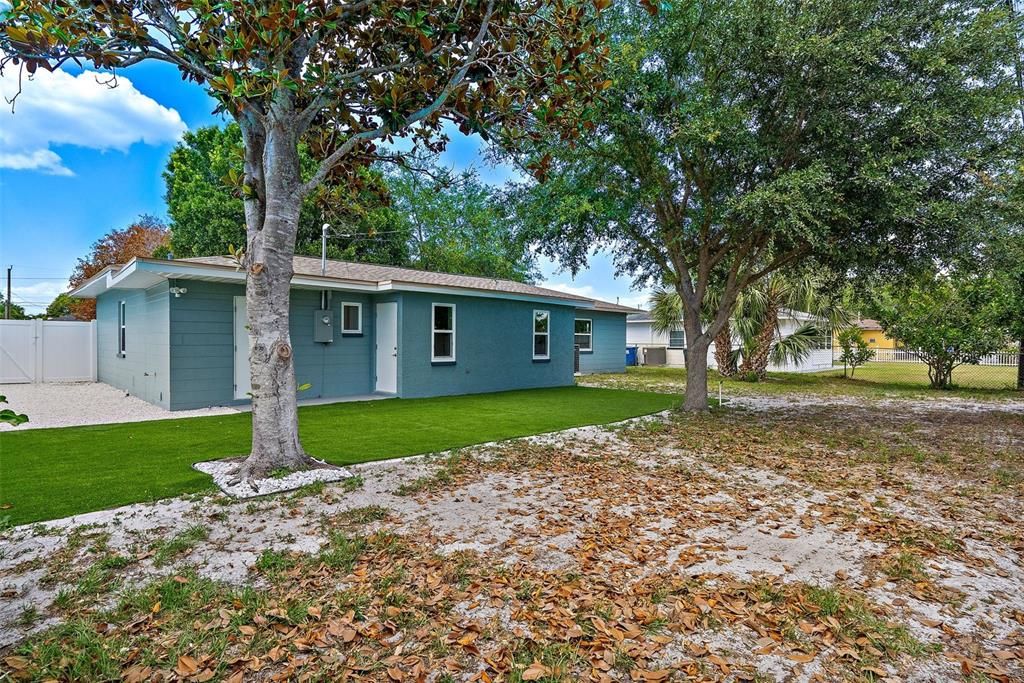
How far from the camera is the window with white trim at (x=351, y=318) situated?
1120cm

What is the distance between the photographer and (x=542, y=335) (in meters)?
14.3

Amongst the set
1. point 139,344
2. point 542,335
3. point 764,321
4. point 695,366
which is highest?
→ point 764,321

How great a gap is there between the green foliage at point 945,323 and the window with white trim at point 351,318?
12.5 meters

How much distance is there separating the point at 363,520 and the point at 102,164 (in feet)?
55.8

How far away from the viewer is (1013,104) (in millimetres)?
7438

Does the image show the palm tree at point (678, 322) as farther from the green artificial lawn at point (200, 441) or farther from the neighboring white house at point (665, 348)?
the green artificial lawn at point (200, 441)

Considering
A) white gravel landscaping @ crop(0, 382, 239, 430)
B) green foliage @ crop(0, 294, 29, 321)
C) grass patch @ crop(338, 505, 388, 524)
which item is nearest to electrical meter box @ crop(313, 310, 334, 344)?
white gravel landscaping @ crop(0, 382, 239, 430)

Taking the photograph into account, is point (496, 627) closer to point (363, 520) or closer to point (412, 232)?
point (363, 520)

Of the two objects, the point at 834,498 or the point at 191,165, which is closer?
the point at 834,498

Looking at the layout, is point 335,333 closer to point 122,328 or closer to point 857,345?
point 122,328

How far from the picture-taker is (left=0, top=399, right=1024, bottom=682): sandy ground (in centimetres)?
254

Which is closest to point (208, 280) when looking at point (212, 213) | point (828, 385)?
point (212, 213)

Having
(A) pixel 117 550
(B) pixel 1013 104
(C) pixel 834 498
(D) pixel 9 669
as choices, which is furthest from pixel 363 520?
(B) pixel 1013 104

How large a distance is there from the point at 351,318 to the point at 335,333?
0.55m
